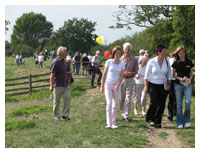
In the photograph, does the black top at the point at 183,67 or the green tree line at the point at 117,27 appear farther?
the green tree line at the point at 117,27

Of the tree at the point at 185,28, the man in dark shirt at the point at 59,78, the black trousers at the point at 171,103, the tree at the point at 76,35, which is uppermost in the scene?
the tree at the point at 76,35

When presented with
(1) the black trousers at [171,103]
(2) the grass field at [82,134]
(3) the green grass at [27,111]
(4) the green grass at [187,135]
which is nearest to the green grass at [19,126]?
(2) the grass field at [82,134]

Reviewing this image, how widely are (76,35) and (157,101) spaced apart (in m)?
84.8

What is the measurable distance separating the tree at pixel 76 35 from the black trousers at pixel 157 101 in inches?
3165

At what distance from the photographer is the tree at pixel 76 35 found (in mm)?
90188

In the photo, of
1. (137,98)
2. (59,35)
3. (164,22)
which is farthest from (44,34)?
(137,98)

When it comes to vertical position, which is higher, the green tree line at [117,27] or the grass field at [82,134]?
the green tree line at [117,27]

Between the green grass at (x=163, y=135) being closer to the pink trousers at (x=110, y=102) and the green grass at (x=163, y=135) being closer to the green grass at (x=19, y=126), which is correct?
the pink trousers at (x=110, y=102)

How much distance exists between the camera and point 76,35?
9225 cm

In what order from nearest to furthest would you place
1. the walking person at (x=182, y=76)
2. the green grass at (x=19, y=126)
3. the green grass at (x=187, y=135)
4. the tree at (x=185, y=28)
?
the green grass at (x=187, y=135), the walking person at (x=182, y=76), the green grass at (x=19, y=126), the tree at (x=185, y=28)

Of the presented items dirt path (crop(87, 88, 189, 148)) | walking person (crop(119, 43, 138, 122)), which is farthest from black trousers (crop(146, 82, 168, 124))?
walking person (crop(119, 43, 138, 122))

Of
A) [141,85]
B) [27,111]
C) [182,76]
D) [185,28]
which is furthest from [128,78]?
[185,28]

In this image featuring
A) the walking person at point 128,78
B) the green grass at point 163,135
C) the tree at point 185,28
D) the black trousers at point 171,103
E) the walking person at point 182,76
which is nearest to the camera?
the green grass at point 163,135

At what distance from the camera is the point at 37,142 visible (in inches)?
272
